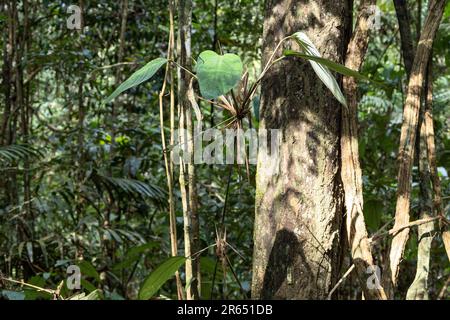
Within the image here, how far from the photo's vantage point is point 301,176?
1.29 m

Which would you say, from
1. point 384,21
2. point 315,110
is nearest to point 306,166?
point 315,110

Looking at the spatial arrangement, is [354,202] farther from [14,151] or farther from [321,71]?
[14,151]

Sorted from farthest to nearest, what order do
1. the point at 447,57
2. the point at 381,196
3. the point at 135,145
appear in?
the point at 135,145, the point at 381,196, the point at 447,57

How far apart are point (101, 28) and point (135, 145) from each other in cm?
72

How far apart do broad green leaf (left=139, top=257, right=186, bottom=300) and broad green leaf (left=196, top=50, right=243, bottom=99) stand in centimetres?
43

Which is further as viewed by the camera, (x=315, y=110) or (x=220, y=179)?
(x=220, y=179)

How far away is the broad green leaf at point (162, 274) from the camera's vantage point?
134 cm

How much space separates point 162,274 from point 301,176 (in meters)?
0.37

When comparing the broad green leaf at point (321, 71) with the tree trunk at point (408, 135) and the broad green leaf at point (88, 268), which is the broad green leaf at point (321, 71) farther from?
the broad green leaf at point (88, 268)

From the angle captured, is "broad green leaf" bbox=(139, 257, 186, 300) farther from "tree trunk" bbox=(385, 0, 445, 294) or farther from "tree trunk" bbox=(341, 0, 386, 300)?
"tree trunk" bbox=(385, 0, 445, 294)

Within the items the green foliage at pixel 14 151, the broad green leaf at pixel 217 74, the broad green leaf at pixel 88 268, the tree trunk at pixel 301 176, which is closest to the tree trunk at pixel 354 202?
the tree trunk at pixel 301 176

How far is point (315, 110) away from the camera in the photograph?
1.31 m

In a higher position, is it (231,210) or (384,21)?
(384,21)
